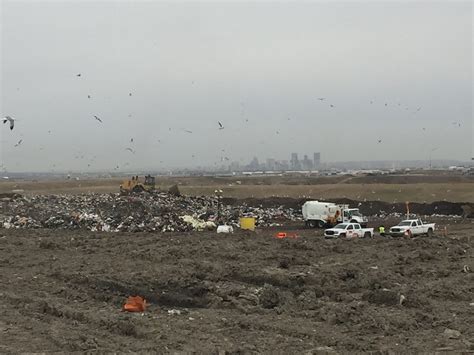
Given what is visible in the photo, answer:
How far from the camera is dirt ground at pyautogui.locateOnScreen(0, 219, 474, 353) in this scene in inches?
349

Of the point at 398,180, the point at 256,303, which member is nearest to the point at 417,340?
the point at 256,303

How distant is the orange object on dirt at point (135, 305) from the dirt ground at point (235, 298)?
0.19 m

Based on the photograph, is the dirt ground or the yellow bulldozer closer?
the dirt ground

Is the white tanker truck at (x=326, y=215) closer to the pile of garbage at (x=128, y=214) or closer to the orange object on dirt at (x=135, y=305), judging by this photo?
the pile of garbage at (x=128, y=214)

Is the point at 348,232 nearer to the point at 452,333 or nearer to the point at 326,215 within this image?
the point at 326,215

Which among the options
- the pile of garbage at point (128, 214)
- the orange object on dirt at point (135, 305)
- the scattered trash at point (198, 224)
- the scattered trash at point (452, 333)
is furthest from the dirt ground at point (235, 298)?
the pile of garbage at point (128, 214)

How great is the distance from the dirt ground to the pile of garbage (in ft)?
30.7

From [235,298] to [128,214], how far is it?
20.9 metres

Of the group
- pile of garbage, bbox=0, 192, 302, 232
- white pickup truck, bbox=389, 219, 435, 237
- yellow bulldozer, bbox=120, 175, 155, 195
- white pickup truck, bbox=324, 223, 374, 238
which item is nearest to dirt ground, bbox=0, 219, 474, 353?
white pickup truck, bbox=324, 223, 374, 238

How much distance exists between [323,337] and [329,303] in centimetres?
256

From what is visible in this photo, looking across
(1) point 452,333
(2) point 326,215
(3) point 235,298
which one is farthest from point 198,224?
(1) point 452,333

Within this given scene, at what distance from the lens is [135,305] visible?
37.1ft

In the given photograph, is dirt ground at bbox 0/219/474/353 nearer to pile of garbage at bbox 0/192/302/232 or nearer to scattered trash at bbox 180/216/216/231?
scattered trash at bbox 180/216/216/231

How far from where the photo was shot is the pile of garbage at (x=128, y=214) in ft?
98.5
